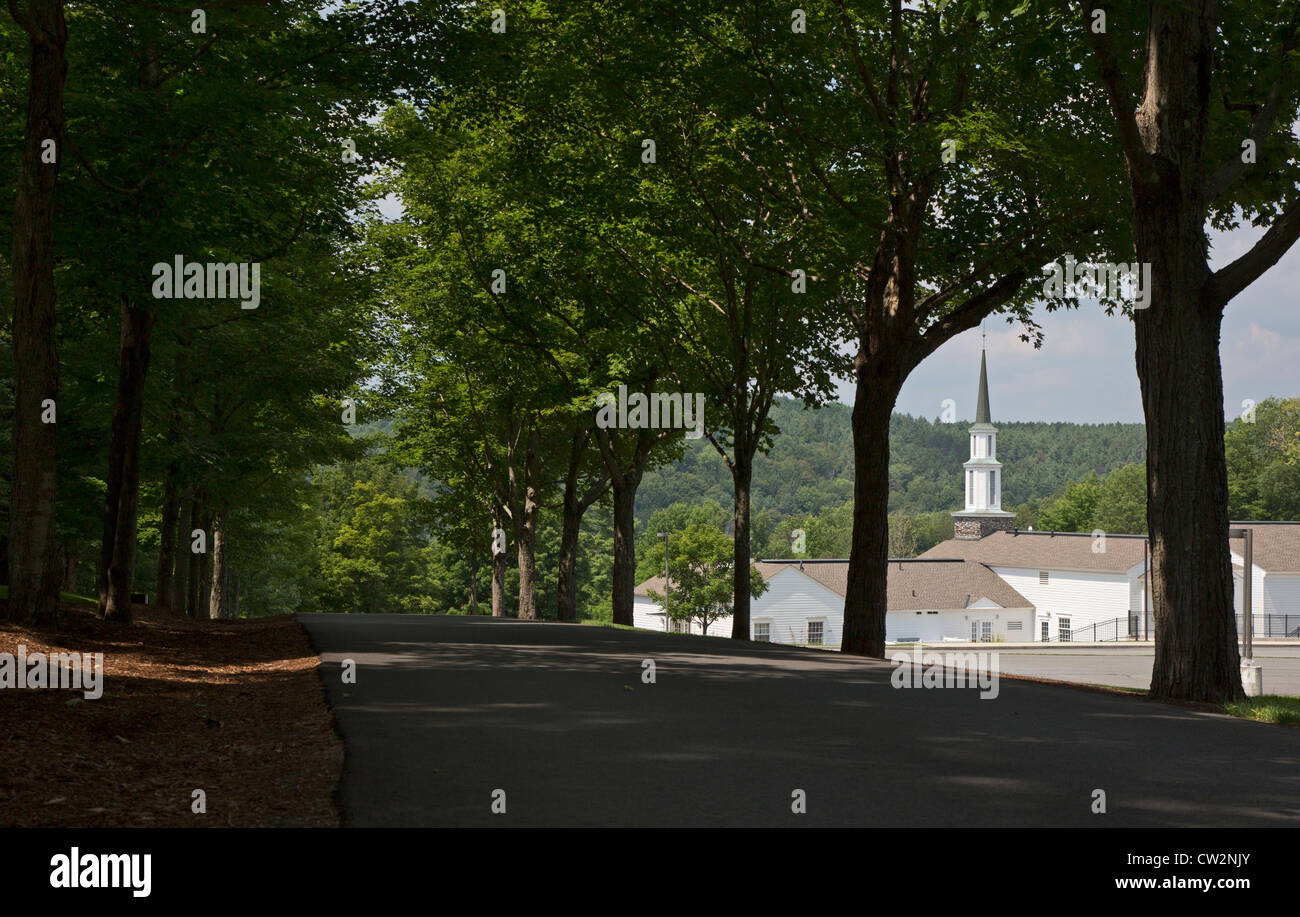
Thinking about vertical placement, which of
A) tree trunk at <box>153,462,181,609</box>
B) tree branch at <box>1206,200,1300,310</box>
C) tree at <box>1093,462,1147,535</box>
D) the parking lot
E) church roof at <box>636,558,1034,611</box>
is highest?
tree at <box>1093,462,1147,535</box>

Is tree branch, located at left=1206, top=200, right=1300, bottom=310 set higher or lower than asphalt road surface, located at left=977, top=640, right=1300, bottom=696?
higher

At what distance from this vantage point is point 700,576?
3848 inches

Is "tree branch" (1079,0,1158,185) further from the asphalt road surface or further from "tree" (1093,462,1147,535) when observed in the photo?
"tree" (1093,462,1147,535)

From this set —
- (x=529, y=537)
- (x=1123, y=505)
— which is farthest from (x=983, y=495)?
(x=529, y=537)

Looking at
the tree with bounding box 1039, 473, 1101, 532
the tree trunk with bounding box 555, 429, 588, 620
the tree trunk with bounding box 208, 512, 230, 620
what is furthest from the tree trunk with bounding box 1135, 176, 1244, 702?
the tree with bounding box 1039, 473, 1101, 532

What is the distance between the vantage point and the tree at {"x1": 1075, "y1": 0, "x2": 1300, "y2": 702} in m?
12.6

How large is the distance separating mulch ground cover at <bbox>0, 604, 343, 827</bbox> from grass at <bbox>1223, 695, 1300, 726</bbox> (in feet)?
27.9

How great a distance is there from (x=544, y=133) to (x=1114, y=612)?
242 ft

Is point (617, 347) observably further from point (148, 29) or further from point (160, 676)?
point (160, 676)

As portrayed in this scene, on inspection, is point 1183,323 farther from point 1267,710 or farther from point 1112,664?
point 1112,664

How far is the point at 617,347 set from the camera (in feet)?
99.9

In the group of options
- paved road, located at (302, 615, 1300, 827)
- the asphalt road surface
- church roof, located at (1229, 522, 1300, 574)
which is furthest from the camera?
church roof, located at (1229, 522, 1300, 574)

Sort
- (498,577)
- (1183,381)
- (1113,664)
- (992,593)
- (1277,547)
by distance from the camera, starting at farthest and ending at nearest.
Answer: (992,593), (1277,547), (498,577), (1113,664), (1183,381)

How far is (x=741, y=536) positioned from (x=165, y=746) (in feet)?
64.4
